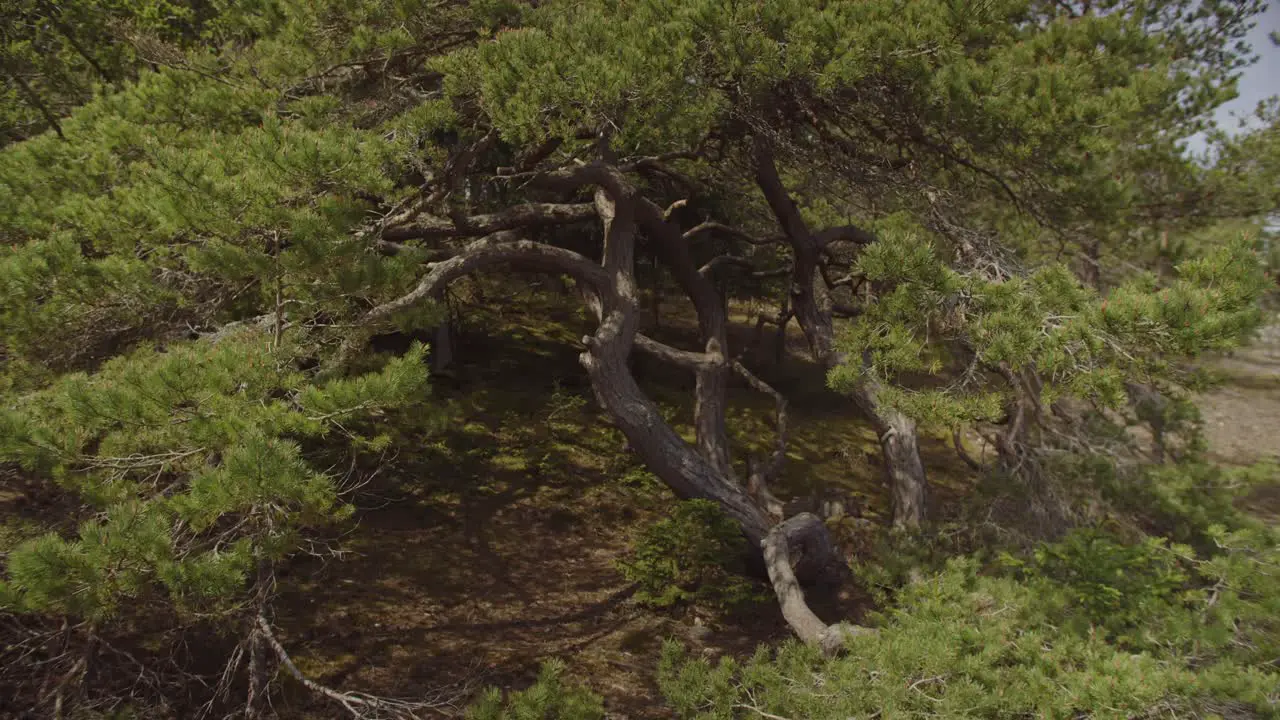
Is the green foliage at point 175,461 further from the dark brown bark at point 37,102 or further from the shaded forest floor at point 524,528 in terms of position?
the dark brown bark at point 37,102

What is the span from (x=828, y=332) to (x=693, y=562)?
3071 mm

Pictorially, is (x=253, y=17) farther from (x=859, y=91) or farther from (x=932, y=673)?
(x=932, y=673)

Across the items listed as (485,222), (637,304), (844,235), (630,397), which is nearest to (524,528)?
(630,397)

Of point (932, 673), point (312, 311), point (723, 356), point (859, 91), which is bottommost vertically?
point (932, 673)

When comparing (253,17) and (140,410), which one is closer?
(140,410)

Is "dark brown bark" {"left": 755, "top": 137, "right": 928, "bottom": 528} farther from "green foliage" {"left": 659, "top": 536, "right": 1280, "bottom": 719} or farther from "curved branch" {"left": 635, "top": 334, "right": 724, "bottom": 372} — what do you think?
"green foliage" {"left": 659, "top": 536, "right": 1280, "bottom": 719}

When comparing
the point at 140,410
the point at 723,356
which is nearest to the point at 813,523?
the point at 723,356

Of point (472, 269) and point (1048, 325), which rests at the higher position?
point (1048, 325)

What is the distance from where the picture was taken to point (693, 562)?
20.5ft

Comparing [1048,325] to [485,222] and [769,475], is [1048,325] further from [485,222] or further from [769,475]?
[485,222]

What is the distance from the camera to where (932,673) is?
10.8ft

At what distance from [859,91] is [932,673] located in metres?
4.48

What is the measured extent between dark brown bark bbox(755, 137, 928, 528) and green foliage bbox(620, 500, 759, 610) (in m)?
1.71

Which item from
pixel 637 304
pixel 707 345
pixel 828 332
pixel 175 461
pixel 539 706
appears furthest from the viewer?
pixel 707 345
